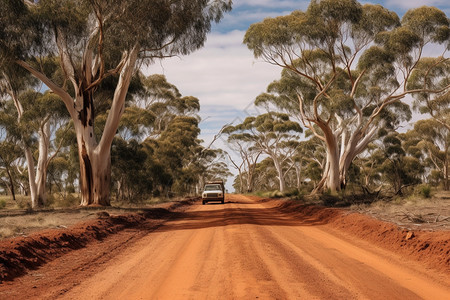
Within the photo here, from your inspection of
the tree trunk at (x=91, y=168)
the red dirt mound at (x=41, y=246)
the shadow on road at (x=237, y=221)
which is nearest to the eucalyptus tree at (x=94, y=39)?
the tree trunk at (x=91, y=168)

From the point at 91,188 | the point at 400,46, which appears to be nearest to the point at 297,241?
the point at 91,188

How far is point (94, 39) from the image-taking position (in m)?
20.7

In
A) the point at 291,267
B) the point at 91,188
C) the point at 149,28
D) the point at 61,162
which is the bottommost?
the point at 291,267

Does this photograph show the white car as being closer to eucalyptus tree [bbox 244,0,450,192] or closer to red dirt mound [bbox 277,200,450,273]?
eucalyptus tree [bbox 244,0,450,192]

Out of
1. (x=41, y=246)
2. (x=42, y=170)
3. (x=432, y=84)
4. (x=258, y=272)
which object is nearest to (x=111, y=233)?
(x=41, y=246)

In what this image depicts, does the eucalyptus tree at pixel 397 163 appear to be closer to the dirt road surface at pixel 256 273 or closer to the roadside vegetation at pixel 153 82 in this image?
the roadside vegetation at pixel 153 82

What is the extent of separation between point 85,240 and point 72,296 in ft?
18.0

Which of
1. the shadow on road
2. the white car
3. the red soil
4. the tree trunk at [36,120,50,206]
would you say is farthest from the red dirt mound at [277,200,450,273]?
the tree trunk at [36,120,50,206]

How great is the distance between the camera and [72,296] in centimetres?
548

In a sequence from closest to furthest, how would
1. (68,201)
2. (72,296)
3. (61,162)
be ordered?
A: (72,296) → (68,201) → (61,162)

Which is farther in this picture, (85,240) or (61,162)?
(61,162)

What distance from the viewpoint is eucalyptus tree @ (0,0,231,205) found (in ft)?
61.6

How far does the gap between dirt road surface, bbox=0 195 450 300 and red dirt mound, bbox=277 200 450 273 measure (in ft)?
1.17

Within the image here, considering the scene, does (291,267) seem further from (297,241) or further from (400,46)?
(400,46)
